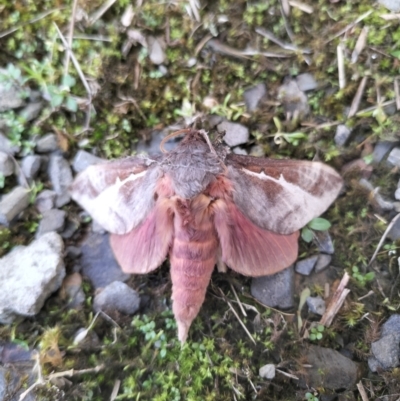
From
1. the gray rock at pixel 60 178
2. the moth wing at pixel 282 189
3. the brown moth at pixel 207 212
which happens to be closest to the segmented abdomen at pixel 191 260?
the brown moth at pixel 207 212

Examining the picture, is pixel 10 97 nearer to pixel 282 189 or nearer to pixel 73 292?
pixel 73 292

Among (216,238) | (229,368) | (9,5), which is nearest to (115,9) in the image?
(9,5)

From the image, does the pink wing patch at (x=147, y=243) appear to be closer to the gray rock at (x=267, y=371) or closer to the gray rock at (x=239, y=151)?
the gray rock at (x=239, y=151)

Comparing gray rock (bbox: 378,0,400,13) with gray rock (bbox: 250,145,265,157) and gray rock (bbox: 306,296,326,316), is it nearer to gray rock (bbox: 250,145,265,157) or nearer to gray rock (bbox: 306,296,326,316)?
gray rock (bbox: 250,145,265,157)

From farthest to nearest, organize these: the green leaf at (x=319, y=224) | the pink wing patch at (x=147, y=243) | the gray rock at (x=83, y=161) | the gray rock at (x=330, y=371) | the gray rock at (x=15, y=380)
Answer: the gray rock at (x=83, y=161)
the green leaf at (x=319, y=224)
the pink wing patch at (x=147, y=243)
the gray rock at (x=330, y=371)
the gray rock at (x=15, y=380)

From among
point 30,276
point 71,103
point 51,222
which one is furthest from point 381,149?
point 30,276

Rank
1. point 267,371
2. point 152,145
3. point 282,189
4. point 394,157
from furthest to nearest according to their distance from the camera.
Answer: point 152,145 < point 394,157 < point 282,189 < point 267,371

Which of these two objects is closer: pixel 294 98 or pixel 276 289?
pixel 276 289

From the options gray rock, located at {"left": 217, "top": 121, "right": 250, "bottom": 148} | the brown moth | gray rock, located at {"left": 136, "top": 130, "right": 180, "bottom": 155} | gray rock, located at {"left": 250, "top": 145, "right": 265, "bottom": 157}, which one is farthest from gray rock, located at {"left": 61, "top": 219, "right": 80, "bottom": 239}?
gray rock, located at {"left": 250, "top": 145, "right": 265, "bottom": 157}
